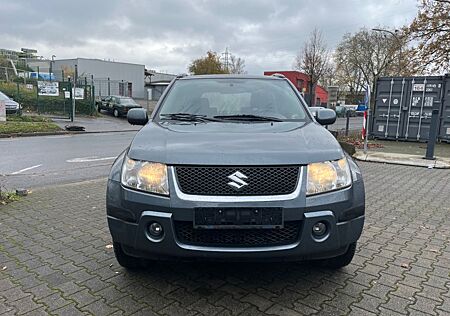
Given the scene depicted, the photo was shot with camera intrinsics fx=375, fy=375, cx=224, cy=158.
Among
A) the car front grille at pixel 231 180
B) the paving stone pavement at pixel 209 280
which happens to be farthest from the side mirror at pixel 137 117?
the car front grille at pixel 231 180

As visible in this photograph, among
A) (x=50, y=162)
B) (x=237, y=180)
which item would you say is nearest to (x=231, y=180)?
(x=237, y=180)

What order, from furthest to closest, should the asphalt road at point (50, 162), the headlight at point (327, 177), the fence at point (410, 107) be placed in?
the fence at point (410, 107)
the asphalt road at point (50, 162)
the headlight at point (327, 177)

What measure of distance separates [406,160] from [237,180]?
8945 mm

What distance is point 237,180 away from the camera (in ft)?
8.08

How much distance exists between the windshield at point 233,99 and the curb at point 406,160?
6.87 metres

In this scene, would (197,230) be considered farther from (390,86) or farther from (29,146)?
(390,86)

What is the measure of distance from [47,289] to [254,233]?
1712 millimetres

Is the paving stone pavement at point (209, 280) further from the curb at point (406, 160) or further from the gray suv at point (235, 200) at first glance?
the curb at point (406, 160)

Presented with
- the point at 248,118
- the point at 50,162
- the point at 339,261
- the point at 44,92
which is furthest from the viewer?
the point at 44,92

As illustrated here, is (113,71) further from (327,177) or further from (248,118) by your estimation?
(327,177)

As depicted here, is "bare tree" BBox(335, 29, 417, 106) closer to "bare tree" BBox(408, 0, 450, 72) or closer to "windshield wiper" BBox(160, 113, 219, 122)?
"bare tree" BBox(408, 0, 450, 72)

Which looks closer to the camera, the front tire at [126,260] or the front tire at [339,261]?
the front tire at [126,260]

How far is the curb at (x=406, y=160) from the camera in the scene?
9.44m

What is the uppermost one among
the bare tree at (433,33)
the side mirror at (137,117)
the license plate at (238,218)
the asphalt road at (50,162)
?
the bare tree at (433,33)
